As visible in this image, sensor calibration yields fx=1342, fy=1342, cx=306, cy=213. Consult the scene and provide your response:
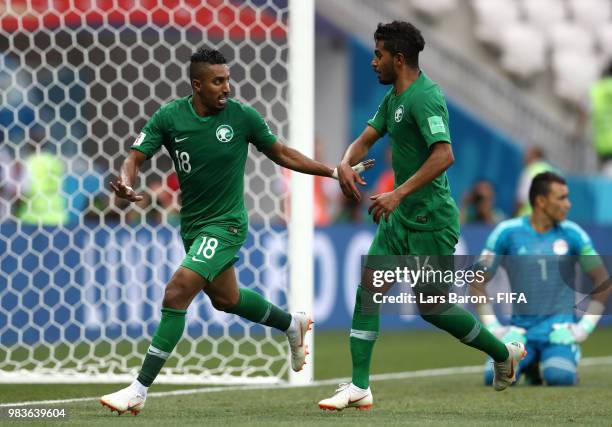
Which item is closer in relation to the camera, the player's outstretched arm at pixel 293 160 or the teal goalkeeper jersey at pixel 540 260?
the player's outstretched arm at pixel 293 160

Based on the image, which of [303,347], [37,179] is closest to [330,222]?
[37,179]

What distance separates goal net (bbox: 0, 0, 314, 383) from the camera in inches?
397

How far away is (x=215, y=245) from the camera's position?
23.3ft

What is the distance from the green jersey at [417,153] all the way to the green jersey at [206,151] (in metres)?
0.78

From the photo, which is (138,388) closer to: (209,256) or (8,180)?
(209,256)

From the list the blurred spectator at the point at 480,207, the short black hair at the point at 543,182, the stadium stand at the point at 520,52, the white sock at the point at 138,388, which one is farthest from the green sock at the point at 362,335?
the stadium stand at the point at 520,52

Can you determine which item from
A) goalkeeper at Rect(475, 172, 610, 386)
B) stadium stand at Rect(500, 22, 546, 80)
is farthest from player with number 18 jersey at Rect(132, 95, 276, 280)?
stadium stand at Rect(500, 22, 546, 80)

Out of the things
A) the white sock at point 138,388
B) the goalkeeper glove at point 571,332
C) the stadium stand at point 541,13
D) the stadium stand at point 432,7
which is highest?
the stadium stand at point 541,13

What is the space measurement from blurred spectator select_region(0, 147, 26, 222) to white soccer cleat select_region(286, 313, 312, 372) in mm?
3634

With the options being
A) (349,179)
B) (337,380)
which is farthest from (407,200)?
(337,380)

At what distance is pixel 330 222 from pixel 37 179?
4835 mm

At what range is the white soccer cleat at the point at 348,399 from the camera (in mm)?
7066

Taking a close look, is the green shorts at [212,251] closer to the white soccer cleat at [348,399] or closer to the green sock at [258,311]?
the green sock at [258,311]

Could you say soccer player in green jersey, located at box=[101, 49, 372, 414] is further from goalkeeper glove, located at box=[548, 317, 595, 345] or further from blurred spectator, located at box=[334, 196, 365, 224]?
blurred spectator, located at box=[334, 196, 365, 224]
